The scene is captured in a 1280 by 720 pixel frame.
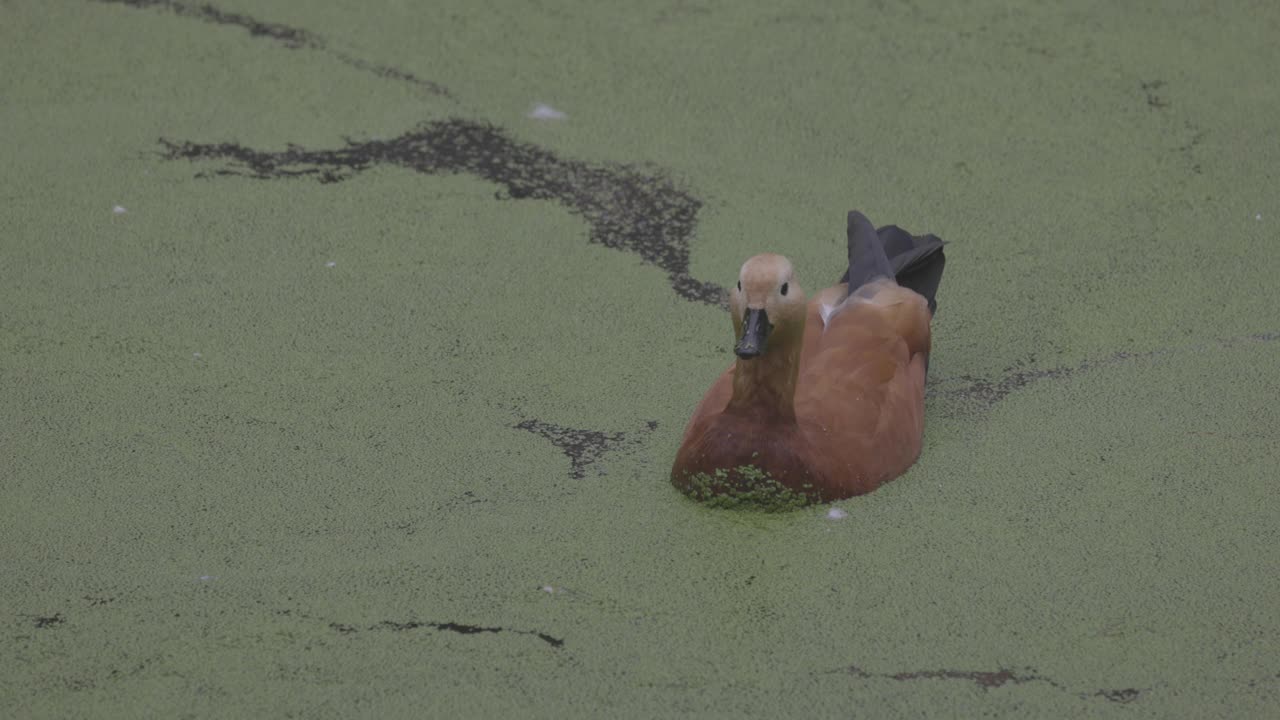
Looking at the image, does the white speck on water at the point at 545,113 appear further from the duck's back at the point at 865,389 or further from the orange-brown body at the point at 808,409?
the orange-brown body at the point at 808,409

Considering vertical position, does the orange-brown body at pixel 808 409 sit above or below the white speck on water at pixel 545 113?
below

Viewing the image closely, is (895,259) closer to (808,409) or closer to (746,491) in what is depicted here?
(808,409)

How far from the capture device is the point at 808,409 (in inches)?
126

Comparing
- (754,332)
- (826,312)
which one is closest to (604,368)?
(826,312)

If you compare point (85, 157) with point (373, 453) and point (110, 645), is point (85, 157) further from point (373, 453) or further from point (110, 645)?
point (110, 645)

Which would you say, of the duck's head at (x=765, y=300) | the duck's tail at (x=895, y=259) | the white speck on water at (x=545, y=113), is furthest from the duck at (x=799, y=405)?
the white speck on water at (x=545, y=113)

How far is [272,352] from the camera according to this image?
3.69m

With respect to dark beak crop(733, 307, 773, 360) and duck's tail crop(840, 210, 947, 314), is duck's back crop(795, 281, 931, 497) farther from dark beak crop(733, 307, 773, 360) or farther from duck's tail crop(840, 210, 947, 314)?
dark beak crop(733, 307, 773, 360)

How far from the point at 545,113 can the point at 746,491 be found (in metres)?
1.96

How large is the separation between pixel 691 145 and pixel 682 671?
2.24m

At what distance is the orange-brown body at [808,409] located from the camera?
3090 millimetres

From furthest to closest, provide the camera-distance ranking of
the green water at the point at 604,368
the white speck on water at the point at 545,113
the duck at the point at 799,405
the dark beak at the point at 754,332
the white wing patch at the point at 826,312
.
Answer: the white speck on water at the point at 545,113, the white wing patch at the point at 826,312, the duck at the point at 799,405, the dark beak at the point at 754,332, the green water at the point at 604,368

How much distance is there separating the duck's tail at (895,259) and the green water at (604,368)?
0.63 feet

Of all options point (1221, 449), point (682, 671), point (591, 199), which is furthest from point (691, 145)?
point (682, 671)
